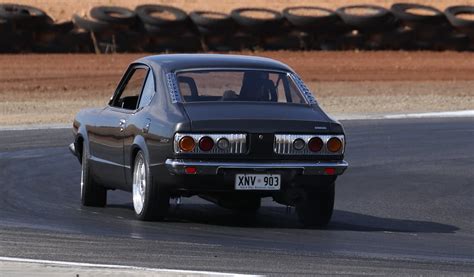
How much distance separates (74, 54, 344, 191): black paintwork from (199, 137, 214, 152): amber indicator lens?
0.06 meters

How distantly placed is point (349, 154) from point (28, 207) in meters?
6.20

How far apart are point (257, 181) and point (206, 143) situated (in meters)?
0.49

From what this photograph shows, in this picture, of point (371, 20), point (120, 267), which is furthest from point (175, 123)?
point (371, 20)

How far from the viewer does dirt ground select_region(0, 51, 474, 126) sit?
24.5 metres

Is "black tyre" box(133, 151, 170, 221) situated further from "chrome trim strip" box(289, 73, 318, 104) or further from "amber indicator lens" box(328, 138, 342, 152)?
"chrome trim strip" box(289, 73, 318, 104)

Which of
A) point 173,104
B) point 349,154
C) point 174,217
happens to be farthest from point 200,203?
point 349,154

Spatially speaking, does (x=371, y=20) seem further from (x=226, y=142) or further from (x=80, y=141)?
(x=226, y=142)

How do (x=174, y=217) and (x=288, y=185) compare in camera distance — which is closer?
(x=288, y=185)

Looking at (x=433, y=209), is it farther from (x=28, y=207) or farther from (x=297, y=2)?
(x=297, y=2)

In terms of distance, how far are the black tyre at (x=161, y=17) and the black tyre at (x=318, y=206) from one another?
24.3 m

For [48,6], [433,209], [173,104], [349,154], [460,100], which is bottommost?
[48,6]

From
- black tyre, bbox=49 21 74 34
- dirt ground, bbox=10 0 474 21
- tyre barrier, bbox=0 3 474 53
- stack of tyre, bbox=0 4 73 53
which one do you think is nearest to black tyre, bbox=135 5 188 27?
tyre barrier, bbox=0 3 474 53

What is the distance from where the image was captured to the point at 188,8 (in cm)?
4172

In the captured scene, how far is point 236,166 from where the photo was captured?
396 inches
